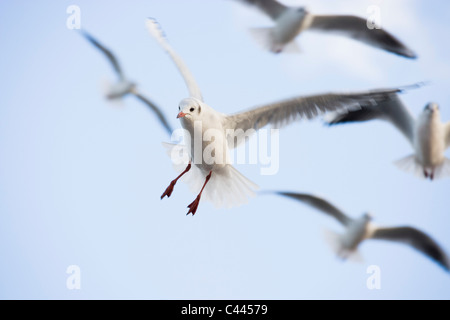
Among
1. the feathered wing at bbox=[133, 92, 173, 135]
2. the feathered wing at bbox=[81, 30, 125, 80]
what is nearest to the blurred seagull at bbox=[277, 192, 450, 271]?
the feathered wing at bbox=[133, 92, 173, 135]

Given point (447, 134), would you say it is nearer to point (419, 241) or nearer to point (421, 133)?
point (421, 133)

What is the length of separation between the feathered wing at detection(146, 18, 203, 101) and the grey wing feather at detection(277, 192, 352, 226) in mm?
1035

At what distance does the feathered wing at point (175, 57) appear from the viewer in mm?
2980

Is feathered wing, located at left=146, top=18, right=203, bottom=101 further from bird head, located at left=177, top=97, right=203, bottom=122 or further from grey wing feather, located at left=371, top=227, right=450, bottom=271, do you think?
grey wing feather, located at left=371, top=227, right=450, bottom=271

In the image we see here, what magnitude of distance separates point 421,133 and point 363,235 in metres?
0.81

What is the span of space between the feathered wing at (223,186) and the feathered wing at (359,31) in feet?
4.05

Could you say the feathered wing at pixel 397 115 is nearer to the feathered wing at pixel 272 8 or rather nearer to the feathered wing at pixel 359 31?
the feathered wing at pixel 359 31

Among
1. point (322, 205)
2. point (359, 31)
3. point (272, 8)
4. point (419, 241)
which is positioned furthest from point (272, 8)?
point (419, 241)

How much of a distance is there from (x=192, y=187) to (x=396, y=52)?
1435 mm

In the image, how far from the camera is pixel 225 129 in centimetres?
273

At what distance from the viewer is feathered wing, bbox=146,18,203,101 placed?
9.78ft

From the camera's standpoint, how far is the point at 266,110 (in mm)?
2678
